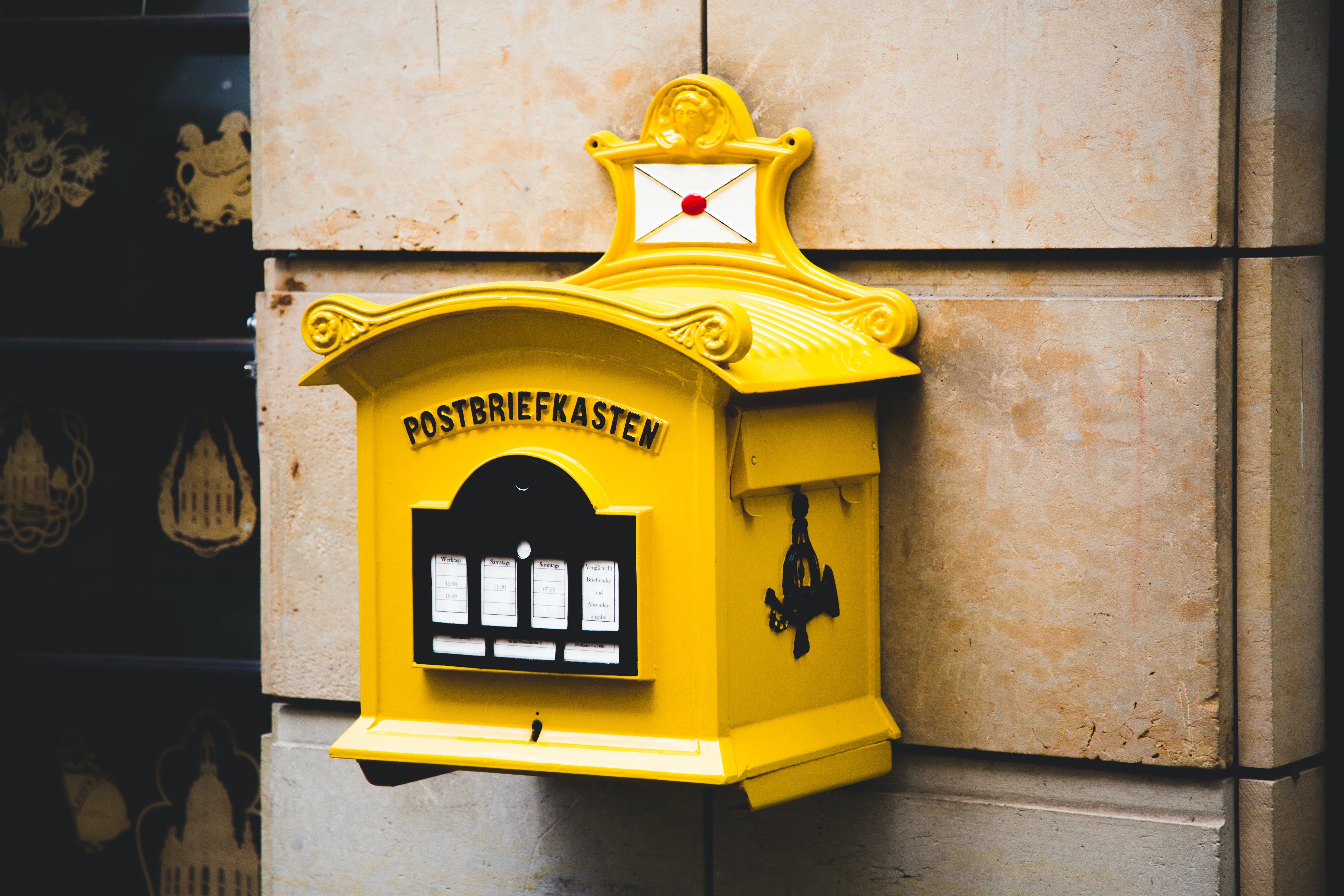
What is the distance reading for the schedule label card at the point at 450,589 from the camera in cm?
225

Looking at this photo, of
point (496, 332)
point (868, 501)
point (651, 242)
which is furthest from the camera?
point (651, 242)

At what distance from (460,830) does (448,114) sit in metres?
1.74

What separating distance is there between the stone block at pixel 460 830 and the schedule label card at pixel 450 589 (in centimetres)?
67

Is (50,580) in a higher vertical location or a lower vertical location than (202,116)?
lower

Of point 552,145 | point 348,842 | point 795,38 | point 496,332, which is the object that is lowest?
point 348,842

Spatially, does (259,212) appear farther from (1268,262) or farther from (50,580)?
(1268,262)

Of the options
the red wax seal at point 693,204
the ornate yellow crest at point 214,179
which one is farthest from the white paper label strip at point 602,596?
the ornate yellow crest at point 214,179

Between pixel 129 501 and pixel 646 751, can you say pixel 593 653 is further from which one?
pixel 129 501

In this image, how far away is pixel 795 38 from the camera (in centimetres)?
269

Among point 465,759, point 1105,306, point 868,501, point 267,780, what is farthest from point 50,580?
point 1105,306

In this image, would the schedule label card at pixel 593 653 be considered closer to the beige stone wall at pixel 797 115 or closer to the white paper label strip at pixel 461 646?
the white paper label strip at pixel 461 646

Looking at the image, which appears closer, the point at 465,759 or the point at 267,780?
the point at 465,759

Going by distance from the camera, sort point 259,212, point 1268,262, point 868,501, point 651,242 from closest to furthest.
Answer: point 1268,262
point 868,501
point 651,242
point 259,212

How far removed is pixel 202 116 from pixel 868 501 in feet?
7.73
